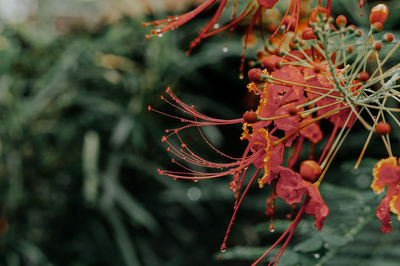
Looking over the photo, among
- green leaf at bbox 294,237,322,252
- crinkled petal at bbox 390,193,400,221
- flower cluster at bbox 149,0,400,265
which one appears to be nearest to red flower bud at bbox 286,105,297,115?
flower cluster at bbox 149,0,400,265

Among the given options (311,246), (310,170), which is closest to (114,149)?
(311,246)

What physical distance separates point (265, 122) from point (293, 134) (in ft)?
0.10

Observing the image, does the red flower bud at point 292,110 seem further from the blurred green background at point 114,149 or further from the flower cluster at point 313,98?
the blurred green background at point 114,149

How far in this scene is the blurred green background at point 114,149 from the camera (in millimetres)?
1645

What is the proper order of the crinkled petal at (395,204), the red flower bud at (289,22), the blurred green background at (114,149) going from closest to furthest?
the crinkled petal at (395,204) < the red flower bud at (289,22) < the blurred green background at (114,149)

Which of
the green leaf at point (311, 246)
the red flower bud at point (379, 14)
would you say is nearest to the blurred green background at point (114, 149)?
the green leaf at point (311, 246)

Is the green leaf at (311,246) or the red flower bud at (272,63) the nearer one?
the red flower bud at (272,63)

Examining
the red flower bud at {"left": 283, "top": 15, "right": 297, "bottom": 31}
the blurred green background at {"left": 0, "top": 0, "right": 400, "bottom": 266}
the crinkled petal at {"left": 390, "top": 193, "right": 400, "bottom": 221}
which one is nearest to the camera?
the crinkled petal at {"left": 390, "top": 193, "right": 400, "bottom": 221}

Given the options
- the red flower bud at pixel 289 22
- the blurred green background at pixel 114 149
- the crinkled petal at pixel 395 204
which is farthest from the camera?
the blurred green background at pixel 114 149

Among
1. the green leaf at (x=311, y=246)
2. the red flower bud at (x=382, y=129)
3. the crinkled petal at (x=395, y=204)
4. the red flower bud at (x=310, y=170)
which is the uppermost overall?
the red flower bud at (x=382, y=129)

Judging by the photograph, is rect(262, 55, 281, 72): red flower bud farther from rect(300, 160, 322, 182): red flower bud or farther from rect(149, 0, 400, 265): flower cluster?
rect(300, 160, 322, 182): red flower bud

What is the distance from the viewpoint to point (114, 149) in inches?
67.6

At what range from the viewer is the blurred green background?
1.64m

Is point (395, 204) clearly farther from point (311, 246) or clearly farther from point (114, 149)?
point (114, 149)
